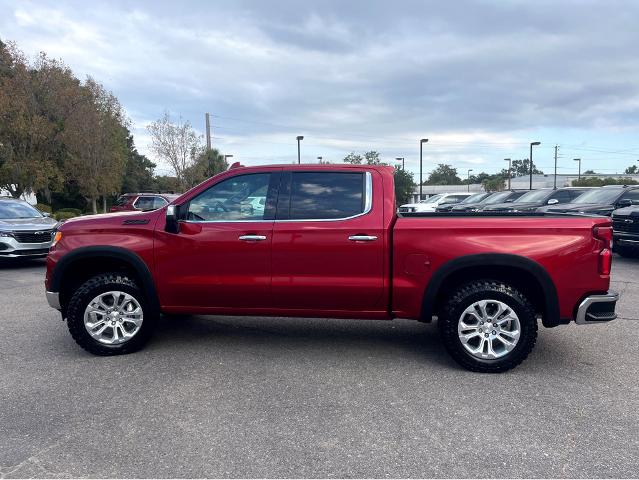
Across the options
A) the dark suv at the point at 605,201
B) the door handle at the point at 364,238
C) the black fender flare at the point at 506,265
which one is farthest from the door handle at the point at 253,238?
the dark suv at the point at 605,201

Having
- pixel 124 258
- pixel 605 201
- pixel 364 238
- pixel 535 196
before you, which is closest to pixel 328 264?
pixel 364 238

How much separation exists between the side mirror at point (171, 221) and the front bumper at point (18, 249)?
7.28 metres

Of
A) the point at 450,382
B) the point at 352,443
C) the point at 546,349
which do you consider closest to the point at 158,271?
the point at 352,443

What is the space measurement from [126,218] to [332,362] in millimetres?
2456

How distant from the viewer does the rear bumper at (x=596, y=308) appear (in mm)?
4273

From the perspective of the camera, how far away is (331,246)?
453 cm

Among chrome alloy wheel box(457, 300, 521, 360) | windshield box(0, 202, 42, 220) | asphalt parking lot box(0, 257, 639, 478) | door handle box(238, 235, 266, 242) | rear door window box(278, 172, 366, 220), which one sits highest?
rear door window box(278, 172, 366, 220)

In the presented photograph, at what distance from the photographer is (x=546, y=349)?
16.6 feet

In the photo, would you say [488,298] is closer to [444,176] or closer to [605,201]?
[605,201]

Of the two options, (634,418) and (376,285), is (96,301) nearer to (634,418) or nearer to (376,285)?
(376,285)

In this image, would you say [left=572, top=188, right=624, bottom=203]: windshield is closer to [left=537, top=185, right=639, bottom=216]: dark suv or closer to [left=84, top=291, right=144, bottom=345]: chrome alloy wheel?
[left=537, top=185, right=639, bottom=216]: dark suv

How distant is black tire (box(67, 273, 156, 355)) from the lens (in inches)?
189

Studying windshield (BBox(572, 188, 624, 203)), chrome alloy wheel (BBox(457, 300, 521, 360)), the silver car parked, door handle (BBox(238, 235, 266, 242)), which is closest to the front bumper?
the silver car parked

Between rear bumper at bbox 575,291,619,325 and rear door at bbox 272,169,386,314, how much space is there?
1700mm
